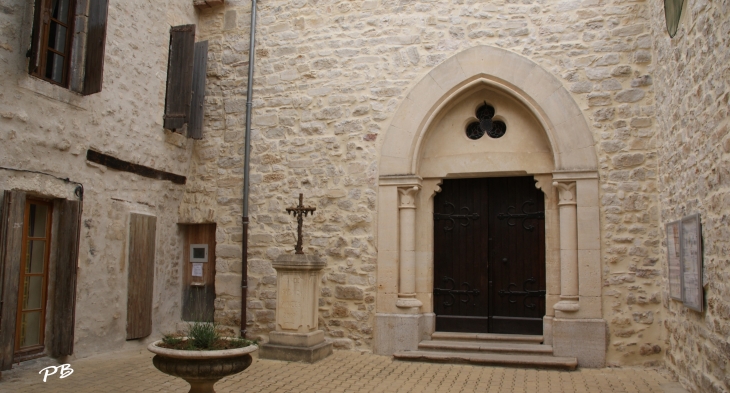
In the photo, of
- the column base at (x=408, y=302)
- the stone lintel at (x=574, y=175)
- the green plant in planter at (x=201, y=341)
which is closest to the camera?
the green plant in planter at (x=201, y=341)

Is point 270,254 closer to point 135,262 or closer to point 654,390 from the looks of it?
point 135,262

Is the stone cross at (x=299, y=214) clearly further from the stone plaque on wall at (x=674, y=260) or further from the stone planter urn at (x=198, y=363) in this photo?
the stone plaque on wall at (x=674, y=260)

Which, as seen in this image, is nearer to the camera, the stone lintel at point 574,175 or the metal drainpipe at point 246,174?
the stone lintel at point 574,175

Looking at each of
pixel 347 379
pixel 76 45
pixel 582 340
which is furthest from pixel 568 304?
pixel 76 45

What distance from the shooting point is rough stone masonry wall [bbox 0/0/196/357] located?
5.39 metres

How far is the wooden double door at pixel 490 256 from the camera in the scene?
269 inches

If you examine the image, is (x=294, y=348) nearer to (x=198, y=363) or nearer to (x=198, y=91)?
(x=198, y=363)

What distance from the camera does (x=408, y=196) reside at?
690cm

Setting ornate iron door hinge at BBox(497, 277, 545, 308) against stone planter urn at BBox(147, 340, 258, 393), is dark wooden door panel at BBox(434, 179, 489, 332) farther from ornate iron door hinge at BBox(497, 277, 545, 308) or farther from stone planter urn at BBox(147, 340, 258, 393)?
stone planter urn at BBox(147, 340, 258, 393)

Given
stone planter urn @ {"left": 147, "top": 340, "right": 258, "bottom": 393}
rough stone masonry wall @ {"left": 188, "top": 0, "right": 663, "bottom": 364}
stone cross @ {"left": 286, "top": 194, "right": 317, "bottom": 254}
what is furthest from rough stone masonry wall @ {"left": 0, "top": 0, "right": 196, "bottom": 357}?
stone planter urn @ {"left": 147, "top": 340, "right": 258, "bottom": 393}

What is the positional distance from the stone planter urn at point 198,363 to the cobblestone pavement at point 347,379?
50.2 inches

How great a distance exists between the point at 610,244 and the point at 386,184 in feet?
8.28

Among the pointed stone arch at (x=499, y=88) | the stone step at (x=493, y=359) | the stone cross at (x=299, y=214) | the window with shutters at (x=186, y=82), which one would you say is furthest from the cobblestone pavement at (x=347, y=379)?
the window with shutters at (x=186, y=82)

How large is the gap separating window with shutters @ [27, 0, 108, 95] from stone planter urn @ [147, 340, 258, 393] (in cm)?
342
